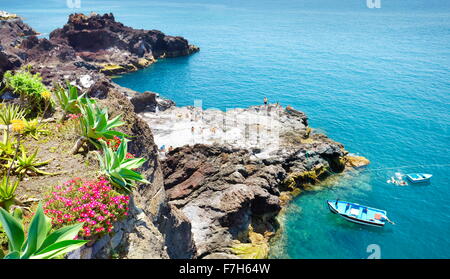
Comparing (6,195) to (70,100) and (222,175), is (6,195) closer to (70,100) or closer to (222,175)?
(70,100)

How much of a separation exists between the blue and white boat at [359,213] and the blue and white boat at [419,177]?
883 centimetres

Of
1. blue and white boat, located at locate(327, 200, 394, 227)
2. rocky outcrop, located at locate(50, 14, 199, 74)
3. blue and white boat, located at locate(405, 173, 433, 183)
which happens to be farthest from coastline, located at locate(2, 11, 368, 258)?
rocky outcrop, located at locate(50, 14, 199, 74)

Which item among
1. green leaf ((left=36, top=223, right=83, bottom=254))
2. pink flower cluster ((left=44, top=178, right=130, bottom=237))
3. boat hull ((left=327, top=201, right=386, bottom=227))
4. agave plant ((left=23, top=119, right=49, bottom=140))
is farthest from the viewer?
boat hull ((left=327, top=201, right=386, bottom=227))

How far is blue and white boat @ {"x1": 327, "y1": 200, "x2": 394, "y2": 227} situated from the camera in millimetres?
27438

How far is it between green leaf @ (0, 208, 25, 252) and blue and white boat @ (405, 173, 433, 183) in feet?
126

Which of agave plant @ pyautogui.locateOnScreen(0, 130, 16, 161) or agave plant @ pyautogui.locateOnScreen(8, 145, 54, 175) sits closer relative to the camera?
agave plant @ pyautogui.locateOnScreen(8, 145, 54, 175)

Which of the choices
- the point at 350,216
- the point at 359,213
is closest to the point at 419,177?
the point at 359,213

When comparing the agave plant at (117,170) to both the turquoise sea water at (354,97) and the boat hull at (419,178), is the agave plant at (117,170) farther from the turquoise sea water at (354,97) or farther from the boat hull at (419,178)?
the boat hull at (419,178)

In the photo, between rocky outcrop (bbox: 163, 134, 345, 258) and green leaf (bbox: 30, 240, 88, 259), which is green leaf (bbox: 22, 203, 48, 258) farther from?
rocky outcrop (bbox: 163, 134, 345, 258)

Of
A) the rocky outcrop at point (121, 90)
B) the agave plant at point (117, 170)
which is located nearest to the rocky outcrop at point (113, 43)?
the rocky outcrop at point (121, 90)

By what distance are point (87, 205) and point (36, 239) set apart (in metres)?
2.35

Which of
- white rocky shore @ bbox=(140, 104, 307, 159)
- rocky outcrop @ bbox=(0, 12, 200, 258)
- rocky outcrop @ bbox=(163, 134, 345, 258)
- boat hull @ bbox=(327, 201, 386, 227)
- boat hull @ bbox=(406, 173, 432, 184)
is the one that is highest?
rocky outcrop @ bbox=(0, 12, 200, 258)

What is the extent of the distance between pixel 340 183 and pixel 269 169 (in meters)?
9.58
